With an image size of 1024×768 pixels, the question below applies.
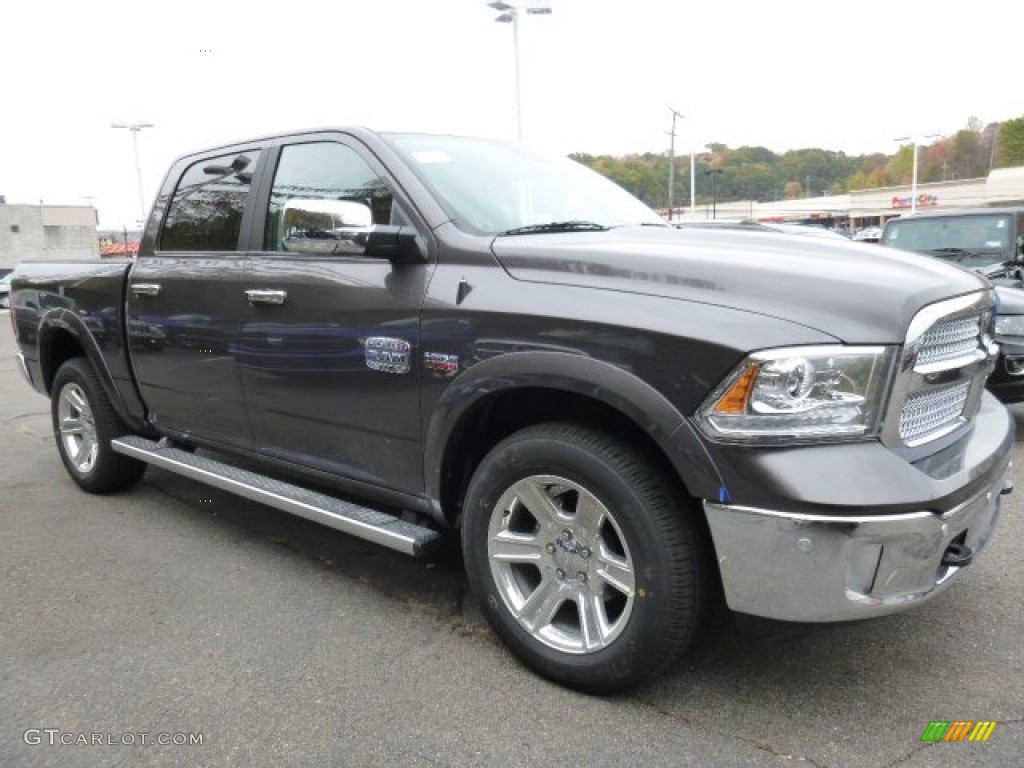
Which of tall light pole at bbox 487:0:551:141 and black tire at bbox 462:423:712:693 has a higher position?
tall light pole at bbox 487:0:551:141

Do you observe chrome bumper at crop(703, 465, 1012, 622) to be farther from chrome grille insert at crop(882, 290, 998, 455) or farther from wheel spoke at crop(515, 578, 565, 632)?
wheel spoke at crop(515, 578, 565, 632)

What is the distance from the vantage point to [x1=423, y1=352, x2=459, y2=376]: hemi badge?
288cm

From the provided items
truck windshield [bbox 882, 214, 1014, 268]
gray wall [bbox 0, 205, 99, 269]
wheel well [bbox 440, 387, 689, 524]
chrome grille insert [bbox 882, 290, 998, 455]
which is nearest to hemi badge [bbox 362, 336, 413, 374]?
wheel well [bbox 440, 387, 689, 524]

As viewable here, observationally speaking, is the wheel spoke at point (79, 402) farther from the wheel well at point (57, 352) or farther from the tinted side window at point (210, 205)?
the tinted side window at point (210, 205)

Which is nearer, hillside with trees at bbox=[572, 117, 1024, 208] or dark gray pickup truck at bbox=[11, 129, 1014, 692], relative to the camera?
dark gray pickup truck at bbox=[11, 129, 1014, 692]

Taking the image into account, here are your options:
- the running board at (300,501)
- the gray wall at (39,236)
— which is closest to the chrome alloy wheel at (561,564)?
the running board at (300,501)

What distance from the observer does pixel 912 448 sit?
2.37 m

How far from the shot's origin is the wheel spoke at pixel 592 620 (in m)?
2.67

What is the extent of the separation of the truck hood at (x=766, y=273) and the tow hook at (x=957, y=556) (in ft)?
2.13

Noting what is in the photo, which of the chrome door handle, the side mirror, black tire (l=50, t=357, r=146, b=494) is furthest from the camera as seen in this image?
black tire (l=50, t=357, r=146, b=494)

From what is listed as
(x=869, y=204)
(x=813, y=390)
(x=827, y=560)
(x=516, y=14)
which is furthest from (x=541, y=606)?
(x=869, y=204)

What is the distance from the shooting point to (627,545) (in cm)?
251

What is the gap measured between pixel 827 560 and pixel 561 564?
2.91 ft

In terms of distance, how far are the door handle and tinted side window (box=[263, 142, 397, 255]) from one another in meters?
0.85
